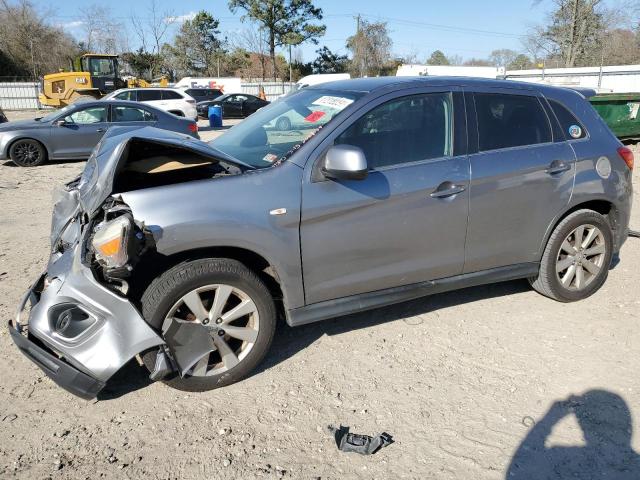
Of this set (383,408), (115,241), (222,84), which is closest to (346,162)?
(115,241)

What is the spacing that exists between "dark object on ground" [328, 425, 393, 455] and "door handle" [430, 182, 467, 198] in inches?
62.4

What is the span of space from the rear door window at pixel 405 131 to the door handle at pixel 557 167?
2.88 feet

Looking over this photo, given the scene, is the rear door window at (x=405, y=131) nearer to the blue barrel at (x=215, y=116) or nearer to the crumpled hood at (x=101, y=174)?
the crumpled hood at (x=101, y=174)

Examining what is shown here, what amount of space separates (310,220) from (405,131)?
987mm

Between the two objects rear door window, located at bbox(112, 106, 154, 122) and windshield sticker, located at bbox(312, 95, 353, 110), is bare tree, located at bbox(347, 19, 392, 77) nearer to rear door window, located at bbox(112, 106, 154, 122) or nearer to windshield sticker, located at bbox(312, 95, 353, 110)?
rear door window, located at bbox(112, 106, 154, 122)

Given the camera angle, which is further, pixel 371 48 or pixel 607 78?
pixel 371 48

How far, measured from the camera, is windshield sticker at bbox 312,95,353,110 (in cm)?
348

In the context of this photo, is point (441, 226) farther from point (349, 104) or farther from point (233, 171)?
point (233, 171)

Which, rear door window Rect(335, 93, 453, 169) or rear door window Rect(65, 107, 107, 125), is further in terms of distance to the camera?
rear door window Rect(65, 107, 107, 125)

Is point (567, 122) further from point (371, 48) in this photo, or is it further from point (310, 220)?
point (371, 48)

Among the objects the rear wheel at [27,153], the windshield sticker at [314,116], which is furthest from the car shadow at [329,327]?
the rear wheel at [27,153]

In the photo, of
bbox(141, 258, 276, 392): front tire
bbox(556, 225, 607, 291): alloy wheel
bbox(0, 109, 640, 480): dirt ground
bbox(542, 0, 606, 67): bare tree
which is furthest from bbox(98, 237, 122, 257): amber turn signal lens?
bbox(542, 0, 606, 67): bare tree

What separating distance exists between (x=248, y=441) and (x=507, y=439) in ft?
4.56

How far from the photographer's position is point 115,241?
8.80 ft
